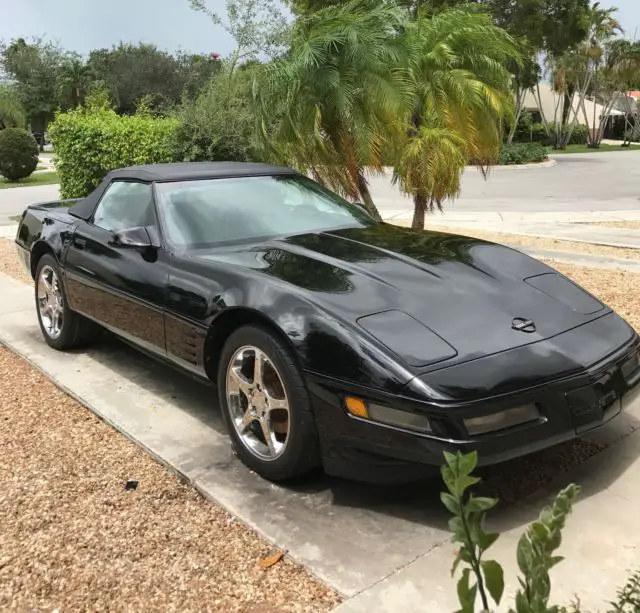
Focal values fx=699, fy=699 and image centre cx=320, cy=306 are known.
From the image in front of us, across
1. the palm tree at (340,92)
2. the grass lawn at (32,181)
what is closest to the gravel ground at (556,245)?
the palm tree at (340,92)

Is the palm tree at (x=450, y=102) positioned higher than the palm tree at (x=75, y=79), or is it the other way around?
the palm tree at (x=75, y=79)

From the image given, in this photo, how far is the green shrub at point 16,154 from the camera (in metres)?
26.6

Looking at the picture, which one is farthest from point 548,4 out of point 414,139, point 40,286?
point 40,286

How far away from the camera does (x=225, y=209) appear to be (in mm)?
4129

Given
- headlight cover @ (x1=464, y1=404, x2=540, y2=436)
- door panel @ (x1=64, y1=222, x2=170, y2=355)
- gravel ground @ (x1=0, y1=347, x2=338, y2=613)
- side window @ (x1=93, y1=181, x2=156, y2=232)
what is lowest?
gravel ground @ (x1=0, y1=347, x2=338, y2=613)

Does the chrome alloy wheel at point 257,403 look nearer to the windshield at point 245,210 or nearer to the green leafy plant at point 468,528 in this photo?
the windshield at point 245,210

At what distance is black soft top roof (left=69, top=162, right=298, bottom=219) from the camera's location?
4.39m

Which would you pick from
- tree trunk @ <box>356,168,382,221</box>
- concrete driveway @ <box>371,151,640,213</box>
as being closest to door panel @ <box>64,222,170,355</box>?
tree trunk @ <box>356,168,382,221</box>

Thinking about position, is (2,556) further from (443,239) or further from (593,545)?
(443,239)

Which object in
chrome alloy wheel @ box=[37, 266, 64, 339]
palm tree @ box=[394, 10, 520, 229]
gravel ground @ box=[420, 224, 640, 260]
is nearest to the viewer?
chrome alloy wheel @ box=[37, 266, 64, 339]

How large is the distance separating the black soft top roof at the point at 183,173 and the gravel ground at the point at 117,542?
1630 mm

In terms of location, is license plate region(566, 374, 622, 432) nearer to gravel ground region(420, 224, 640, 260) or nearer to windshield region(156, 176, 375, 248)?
windshield region(156, 176, 375, 248)

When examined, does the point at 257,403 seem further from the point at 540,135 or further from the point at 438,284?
the point at 540,135

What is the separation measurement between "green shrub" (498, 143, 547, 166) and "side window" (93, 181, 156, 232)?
2657cm
